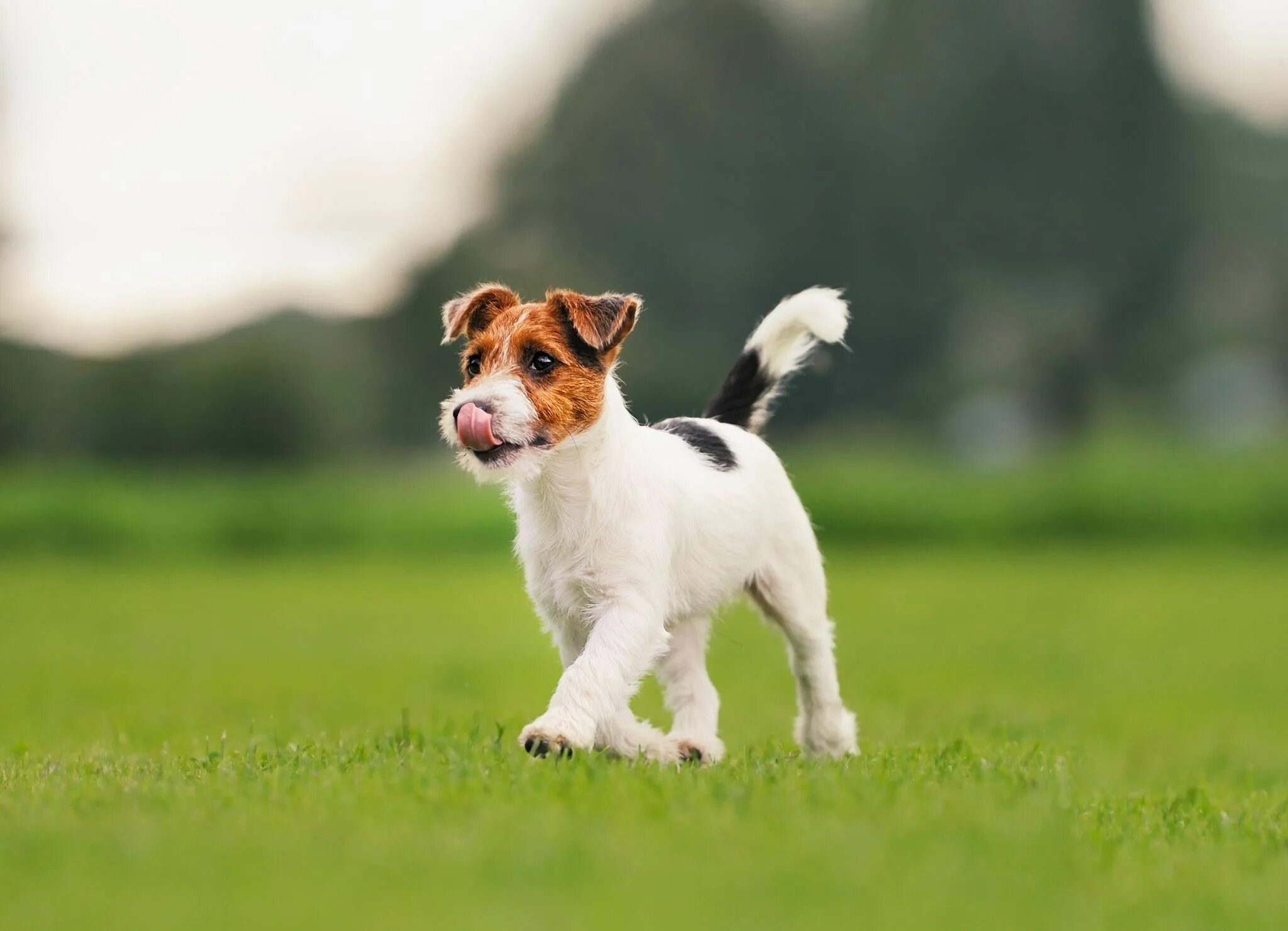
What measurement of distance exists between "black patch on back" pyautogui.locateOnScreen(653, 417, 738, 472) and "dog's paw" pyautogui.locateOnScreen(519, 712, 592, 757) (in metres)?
1.61

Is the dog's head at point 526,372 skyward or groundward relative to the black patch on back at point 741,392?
groundward

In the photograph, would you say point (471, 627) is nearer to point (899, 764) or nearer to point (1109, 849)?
point (899, 764)

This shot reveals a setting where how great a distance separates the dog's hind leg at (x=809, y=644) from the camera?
22.3 ft

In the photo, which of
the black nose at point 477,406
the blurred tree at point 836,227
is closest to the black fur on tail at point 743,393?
the black nose at point 477,406

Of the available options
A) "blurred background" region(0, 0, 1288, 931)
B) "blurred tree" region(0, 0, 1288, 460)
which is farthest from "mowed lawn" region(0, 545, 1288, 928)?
"blurred tree" region(0, 0, 1288, 460)

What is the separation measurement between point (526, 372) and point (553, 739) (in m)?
1.35

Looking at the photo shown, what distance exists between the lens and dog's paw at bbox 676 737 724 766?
20.4 ft

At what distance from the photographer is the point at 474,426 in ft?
16.9

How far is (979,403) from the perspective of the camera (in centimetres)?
3116

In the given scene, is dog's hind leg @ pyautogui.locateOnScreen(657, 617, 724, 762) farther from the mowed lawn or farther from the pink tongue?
the pink tongue

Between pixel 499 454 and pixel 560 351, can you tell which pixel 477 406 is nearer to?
pixel 499 454

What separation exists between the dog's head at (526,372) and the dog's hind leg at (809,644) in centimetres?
157

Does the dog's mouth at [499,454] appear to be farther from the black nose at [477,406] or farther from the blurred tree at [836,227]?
the blurred tree at [836,227]

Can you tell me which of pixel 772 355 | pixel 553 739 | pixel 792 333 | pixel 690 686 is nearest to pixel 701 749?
pixel 690 686
